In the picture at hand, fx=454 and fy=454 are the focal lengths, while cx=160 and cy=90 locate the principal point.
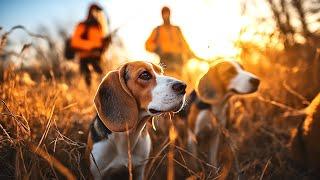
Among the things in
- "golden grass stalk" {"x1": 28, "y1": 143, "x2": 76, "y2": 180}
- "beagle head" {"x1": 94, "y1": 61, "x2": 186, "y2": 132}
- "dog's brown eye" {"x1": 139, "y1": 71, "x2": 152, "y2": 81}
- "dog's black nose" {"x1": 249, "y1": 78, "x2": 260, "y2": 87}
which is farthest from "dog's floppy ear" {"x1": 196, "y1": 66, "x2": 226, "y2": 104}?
"golden grass stalk" {"x1": 28, "y1": 143, "x2": 76, "y2": 180}

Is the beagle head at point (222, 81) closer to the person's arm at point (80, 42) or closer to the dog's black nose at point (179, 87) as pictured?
the dog's black nose at point (179, 87)

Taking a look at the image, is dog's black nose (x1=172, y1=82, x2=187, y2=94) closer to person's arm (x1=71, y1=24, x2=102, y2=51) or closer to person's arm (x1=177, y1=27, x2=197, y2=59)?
person's arm (x1=177, y1=27, x2=197, y2=59)

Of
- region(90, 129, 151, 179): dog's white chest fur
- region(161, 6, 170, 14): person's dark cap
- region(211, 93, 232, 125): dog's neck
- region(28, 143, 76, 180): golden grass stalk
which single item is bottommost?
region(211, 93, 232, 125): dog's neck

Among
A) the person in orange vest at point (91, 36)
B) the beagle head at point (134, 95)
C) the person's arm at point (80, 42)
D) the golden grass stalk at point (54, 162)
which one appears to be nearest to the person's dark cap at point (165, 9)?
the person in orange vest at point (91, 36)

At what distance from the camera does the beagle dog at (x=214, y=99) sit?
5.73 meters

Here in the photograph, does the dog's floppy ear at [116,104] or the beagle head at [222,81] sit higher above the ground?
the dog's floppy ear at [116,104]

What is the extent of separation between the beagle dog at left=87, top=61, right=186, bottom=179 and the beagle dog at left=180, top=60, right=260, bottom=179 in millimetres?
1852

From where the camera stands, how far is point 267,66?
8.48 m

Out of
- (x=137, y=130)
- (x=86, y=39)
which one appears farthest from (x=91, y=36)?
(x=137, y=130)

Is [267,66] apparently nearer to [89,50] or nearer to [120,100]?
[89,50]

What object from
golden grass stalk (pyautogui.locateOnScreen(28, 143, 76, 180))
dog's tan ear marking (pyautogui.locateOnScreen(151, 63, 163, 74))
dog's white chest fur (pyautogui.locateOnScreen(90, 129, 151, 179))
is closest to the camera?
golden grass stalk (pyautogui.locateOnScreen(28, 143, 76, 180))

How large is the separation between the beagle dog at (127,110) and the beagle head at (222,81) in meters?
2.05

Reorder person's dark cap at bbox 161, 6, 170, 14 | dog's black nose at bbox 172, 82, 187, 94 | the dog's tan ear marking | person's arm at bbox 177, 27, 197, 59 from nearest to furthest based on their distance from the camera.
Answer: dog's black nose at bbox 172, 82, 187, 94, the dog's tan ear marking, person's dark cap at bbox 161, 6, 170, 14, person's arm at bbox 177, 27, 197, 59

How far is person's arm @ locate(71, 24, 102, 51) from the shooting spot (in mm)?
9952
